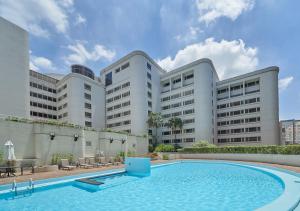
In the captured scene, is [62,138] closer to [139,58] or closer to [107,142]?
[107,142]

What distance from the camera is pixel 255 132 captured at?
4653cm

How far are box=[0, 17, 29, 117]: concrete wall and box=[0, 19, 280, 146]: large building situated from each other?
12.1 m

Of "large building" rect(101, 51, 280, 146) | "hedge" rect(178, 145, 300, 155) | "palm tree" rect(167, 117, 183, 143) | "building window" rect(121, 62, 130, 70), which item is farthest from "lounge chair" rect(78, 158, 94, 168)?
"building window" rect(121, 62, 130, 70)

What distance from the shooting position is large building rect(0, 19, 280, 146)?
4694 cm

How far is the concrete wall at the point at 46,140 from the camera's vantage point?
53.7 feet

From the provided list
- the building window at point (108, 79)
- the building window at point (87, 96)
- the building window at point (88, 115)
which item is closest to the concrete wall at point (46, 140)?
the building window at point (88, 115)

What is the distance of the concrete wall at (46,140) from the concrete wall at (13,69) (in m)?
15.0

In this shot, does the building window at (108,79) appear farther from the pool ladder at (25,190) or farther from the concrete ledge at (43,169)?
the pool ladder at (25,190)

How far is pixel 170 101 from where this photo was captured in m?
55.5

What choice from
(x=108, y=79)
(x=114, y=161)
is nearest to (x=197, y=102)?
(x=108, y=79)

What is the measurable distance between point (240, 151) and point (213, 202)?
20699mm

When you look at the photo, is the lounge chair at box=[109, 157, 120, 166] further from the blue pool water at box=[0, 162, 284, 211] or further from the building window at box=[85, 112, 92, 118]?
the building window at box=[85, 112, 92, 118]

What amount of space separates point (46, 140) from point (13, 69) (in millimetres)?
19571

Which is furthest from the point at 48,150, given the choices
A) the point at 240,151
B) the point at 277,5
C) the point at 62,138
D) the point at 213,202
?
the point at 240,151
